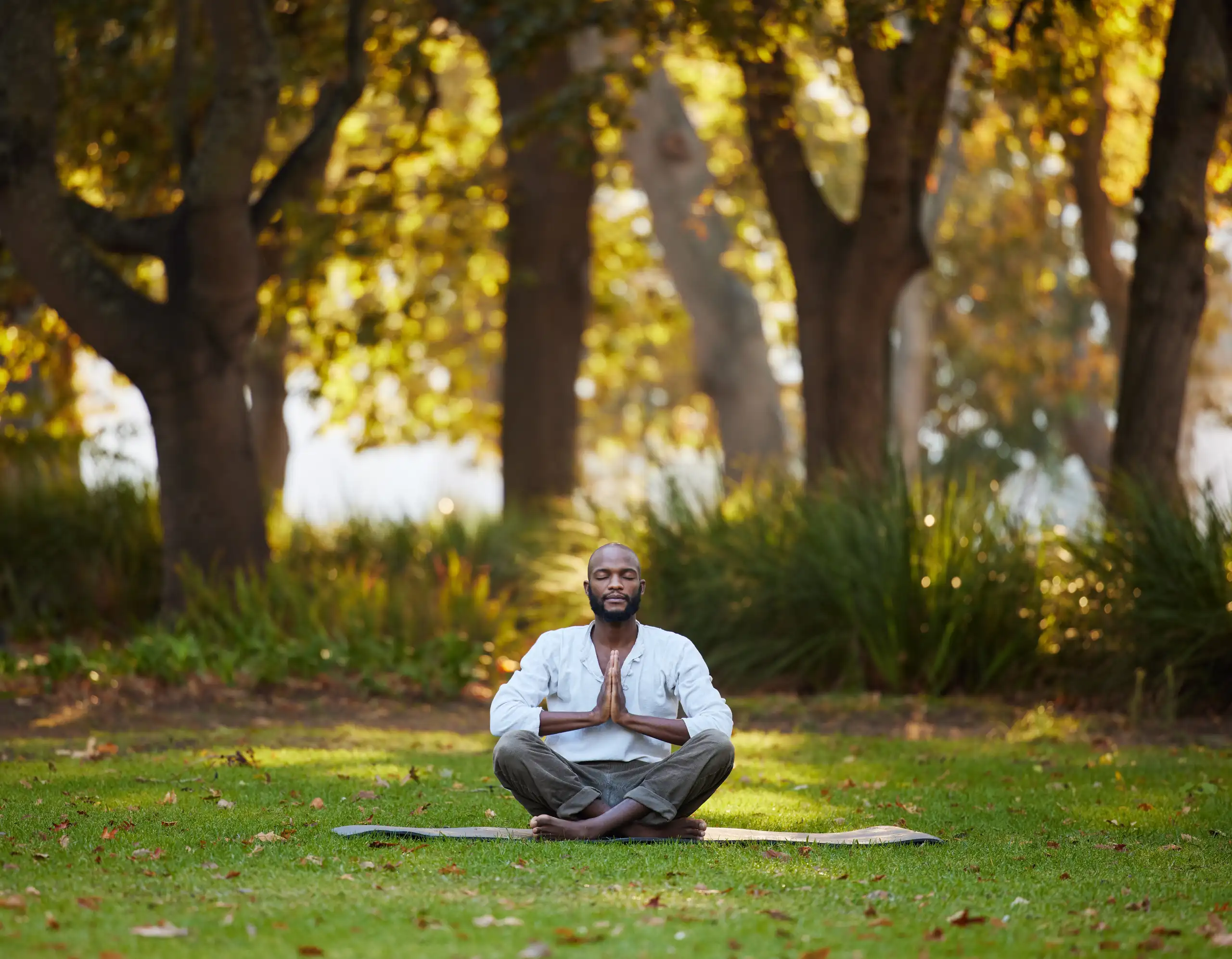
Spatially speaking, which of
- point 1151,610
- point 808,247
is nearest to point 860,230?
point 808,247

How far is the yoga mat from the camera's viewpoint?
673cm

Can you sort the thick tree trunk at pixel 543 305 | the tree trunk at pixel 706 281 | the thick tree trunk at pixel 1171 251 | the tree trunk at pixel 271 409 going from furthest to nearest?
the tree trunk at pixel 271 409 → the tree trunk at pixel 706 281 → the thick tree trunk at pixel 543 305 → the thick tree trunk at pixel 1171 251

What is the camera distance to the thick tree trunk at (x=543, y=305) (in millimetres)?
18391

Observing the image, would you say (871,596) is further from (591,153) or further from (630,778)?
(630,778)

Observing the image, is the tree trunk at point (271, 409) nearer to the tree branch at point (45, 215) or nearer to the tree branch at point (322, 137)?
the tree branch at point (322, 137)

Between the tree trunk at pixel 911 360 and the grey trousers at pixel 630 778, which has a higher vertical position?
the tree trunk at pixel 911 360

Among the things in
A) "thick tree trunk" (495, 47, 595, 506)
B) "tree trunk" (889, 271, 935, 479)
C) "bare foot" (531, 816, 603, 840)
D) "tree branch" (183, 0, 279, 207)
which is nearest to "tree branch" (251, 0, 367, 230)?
"tree branch" (183, 0, 279, 207)

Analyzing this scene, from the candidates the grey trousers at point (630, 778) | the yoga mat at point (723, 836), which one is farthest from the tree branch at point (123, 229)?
the grey trousers at point (630, 778)

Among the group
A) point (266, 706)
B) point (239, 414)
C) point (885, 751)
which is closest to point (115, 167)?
point (239, 414)

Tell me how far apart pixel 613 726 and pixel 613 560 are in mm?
702

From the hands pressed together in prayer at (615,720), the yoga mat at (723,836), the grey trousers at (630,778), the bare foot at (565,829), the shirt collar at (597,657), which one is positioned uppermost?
the shirt collar at (597,657)

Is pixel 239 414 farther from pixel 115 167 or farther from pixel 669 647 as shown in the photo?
pixel 669 647

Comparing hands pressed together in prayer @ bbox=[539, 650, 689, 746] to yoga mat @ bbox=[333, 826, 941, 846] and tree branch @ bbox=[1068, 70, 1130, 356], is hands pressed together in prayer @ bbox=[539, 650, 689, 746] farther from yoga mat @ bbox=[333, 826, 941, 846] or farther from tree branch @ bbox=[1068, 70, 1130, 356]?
tree branch @ bbox=[1068, 70, 1130, 356]

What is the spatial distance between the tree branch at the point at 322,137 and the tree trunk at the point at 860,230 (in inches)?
137
